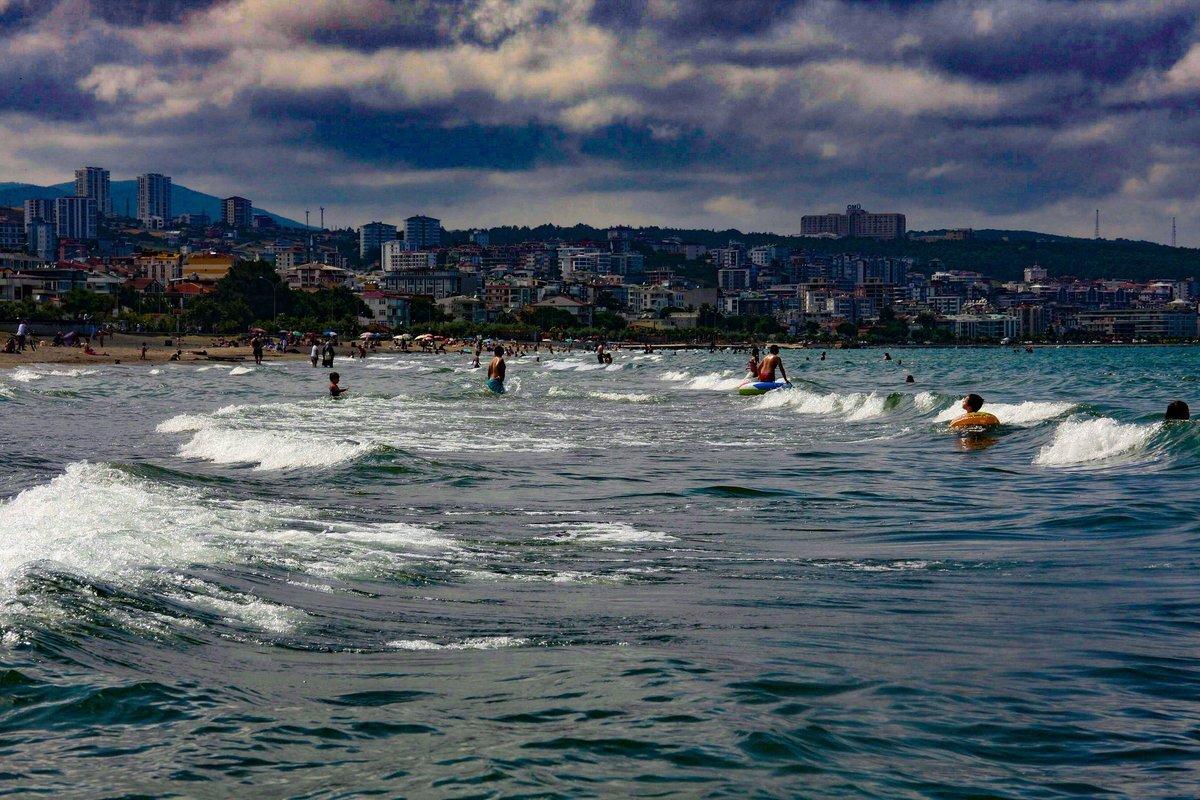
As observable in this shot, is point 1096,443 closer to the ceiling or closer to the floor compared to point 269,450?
closer to the ceiling

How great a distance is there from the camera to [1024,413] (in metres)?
29.0

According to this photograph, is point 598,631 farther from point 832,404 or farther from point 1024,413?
point 832,404

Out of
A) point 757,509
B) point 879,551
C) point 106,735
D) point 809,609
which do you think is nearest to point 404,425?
point 757,509

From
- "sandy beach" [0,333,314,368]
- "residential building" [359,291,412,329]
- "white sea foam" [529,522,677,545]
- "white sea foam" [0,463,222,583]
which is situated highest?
"residential building" [359,291,412,329]

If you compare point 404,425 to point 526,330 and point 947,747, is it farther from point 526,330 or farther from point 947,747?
point 526,330

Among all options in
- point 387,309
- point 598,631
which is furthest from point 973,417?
point 387,309

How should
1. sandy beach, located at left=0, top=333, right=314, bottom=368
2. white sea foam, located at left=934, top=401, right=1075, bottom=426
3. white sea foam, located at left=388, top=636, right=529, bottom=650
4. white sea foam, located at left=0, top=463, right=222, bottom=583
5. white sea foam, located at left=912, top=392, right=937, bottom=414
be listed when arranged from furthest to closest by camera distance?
sandy beach, located at left=0, top=333, right=314, bottom=368 < white sea foam, located at left=912, top=392, right=937, bottom=414 < white sea foam, located at left=934, top=401, right=1075, bottom=426 < white sea foam, located at left=0, top=463, right=222, bottom=583 < white sea foam, located at left=388, top=636, right=529, bottom=650

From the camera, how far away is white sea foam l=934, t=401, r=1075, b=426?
27.6m

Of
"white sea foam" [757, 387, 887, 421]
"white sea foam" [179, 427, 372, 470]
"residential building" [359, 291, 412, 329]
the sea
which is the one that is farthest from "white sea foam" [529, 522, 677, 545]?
"residential building" [359, 291, 412, 329]

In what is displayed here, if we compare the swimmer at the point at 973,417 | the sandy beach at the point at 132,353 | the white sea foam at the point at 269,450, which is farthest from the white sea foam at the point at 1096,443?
the sandy beach at the point at 132,353

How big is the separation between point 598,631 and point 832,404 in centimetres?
2763

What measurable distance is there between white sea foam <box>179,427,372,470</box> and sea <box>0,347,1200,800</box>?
241 mm

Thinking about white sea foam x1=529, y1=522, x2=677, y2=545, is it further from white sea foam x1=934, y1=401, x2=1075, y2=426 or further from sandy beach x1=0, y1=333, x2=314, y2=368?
sandy beach x1=0, y1=333, x2=314, y2=368

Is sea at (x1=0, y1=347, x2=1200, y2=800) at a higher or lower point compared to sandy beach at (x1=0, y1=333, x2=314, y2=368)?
lower
